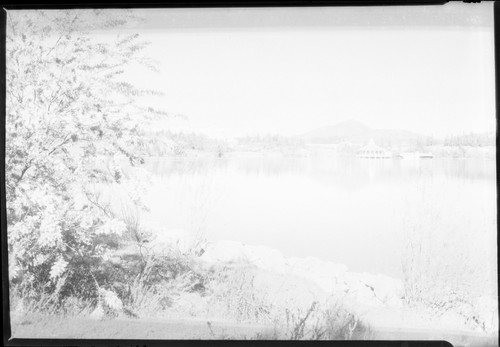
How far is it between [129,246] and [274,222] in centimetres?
67

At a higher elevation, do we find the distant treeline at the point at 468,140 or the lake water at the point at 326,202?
the distant treeline at the point at 468,140

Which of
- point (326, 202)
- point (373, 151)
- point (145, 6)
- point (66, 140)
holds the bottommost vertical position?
point (326, 202)

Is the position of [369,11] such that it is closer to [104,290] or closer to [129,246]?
[129,246]

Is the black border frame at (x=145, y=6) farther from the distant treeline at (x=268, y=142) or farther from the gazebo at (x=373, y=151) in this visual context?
the distant treeline at (x=268, y=142)

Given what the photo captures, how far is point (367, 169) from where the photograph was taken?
2246mm

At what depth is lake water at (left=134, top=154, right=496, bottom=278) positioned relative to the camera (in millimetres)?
2195

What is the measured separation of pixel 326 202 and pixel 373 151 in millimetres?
314

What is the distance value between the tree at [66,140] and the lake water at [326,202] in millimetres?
241

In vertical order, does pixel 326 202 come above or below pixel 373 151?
below

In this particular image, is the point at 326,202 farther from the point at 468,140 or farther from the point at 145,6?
the point at 145,6

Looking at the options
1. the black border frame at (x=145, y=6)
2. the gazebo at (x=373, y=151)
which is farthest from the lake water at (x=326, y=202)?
the black border frame at (x=145, y=6)

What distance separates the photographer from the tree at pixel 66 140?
2236 mm

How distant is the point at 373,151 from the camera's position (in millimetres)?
2240

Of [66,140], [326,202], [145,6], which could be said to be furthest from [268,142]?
[66,140]
